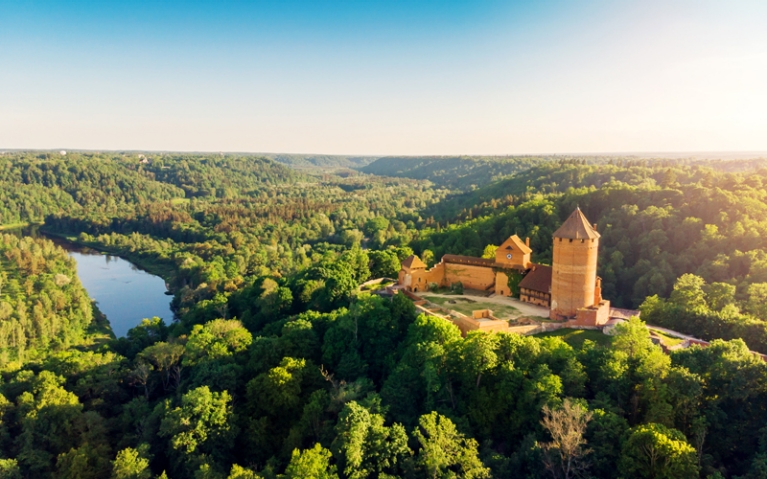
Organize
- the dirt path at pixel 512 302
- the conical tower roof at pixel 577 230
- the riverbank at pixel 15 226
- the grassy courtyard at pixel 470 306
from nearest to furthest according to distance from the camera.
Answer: the conical tower roof at pixel 577 230 → the grassy courtyard at pixel 470 306 → the dirt path at pixel 512 302 → the riverbank at pixel 15 226

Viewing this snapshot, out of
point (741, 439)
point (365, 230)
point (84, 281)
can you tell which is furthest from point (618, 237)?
point (84, 281)

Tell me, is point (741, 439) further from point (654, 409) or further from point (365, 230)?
point (365, 230)

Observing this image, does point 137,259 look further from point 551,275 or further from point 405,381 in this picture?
point 551,275

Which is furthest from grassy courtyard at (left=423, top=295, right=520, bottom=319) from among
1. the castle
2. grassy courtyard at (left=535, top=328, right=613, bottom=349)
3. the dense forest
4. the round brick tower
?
the dense forest

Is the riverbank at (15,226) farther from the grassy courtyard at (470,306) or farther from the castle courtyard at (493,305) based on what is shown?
the grassy courtyard at (470,306)

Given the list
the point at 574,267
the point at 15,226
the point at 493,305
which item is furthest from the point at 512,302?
the point at 15,226

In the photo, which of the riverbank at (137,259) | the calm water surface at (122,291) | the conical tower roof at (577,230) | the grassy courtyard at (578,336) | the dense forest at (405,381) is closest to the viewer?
the dense forest at (405,381)

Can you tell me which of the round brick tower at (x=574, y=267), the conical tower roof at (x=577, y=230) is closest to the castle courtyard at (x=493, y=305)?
the round brick tower at (x=574, y=267)
